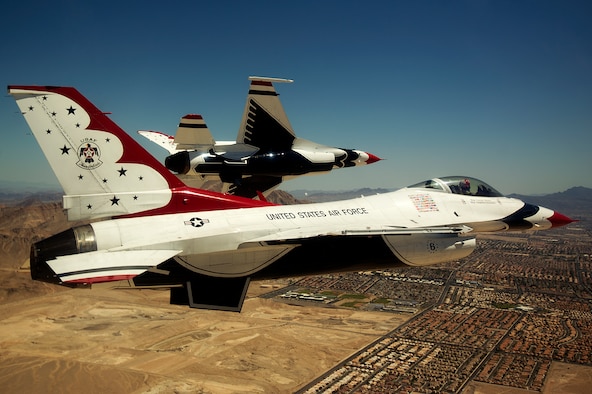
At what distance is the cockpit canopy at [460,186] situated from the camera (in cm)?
1584

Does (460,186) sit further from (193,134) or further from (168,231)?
(168,231)

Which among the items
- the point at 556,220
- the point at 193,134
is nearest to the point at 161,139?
the point at 193,134

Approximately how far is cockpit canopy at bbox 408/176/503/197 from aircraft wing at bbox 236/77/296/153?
5.48 m

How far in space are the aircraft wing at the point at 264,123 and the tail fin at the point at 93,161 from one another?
587cm

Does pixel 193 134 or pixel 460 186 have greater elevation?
pixel 193 134

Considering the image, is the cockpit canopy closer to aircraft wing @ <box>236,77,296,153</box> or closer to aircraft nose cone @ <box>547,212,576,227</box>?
aircraft nose cone @ <box>547,212,576,227</box>

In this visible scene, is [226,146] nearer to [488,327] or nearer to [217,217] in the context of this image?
[217,217]

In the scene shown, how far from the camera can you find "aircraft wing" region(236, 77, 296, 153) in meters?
17.1

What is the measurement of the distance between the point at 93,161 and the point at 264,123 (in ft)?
24.7

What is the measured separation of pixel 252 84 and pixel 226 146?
2.71m

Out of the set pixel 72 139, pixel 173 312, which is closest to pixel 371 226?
pixel 72 139

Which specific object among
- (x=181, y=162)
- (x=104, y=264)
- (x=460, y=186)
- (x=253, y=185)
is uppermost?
(x=181, y=162)

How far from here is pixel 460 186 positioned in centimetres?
1599

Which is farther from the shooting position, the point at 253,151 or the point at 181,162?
the point at 253,151
